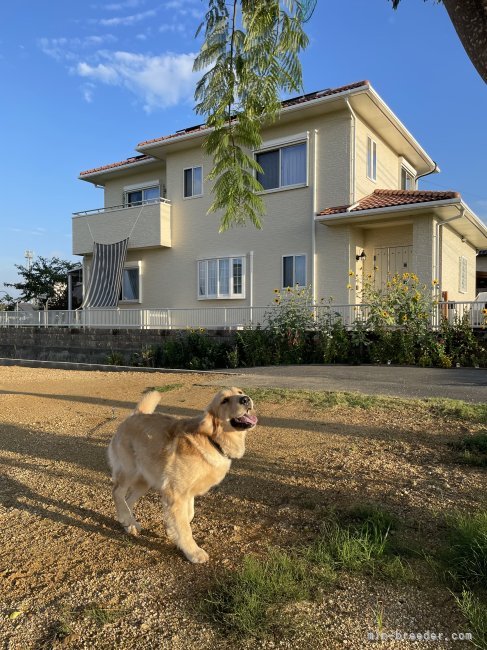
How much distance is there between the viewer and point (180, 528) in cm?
268

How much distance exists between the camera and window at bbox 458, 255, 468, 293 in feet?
57.0

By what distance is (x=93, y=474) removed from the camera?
4.32 m

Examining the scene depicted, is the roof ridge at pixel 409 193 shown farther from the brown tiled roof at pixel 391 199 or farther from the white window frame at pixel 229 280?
the white window frame at pixel 229 280

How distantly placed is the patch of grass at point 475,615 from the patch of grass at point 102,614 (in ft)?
5.27

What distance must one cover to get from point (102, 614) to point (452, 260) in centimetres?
1662

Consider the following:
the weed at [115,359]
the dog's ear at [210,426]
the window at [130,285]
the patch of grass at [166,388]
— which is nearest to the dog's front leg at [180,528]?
the dog's ear at [210,426]

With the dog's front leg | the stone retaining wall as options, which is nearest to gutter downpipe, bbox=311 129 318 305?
the stone retaining wall

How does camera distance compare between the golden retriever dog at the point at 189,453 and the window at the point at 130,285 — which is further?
the window at the point at 130,285

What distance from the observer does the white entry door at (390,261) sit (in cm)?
1475

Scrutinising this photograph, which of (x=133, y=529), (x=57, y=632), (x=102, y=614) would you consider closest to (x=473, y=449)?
(x=133, y=529)

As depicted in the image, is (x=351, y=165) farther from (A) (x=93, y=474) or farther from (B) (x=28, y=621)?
(B) (x=28, y=621)

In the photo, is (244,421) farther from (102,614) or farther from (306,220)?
(306,220)

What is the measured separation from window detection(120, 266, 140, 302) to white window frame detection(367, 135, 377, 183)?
10.0 m

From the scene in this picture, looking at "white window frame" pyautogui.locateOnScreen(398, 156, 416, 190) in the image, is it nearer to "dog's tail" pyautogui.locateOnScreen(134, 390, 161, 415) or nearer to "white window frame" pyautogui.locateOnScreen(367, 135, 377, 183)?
"white window frame" pyautogui.locateOnScreen(367, 135, 377, 183)
